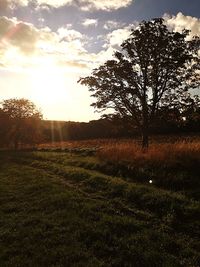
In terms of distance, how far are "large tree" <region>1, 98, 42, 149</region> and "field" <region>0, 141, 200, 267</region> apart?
40994 mm

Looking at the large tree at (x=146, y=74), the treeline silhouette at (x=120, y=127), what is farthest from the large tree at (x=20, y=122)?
the large tree at (x=146, y=74)

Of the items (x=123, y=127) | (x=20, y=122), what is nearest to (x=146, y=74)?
(x=123, y=127)

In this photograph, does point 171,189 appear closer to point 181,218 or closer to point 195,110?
point 181,218

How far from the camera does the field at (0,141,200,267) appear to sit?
332 inches

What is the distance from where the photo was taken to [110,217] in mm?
11219

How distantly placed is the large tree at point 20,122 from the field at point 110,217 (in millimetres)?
40994

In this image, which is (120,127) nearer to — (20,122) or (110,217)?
(110,217)

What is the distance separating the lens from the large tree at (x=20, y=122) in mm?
59844

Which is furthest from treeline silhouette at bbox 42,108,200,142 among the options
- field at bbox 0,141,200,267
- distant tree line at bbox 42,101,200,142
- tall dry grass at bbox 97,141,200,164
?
field at bbox 0,141,200,267

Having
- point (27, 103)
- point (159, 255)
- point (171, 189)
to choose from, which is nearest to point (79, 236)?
point (159, 255)

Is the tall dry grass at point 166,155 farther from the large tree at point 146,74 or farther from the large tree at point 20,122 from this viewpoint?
the large tree at point 20,122

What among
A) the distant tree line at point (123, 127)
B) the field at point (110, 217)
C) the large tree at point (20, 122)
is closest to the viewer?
the field at point (110, 217)

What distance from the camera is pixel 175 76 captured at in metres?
27.0

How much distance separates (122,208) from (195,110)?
16.1 m
